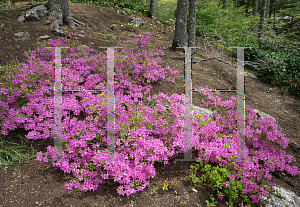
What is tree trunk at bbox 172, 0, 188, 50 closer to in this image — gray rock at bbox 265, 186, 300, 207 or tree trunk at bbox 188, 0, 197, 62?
tree trunk at bbox 188, 0, 197, 62

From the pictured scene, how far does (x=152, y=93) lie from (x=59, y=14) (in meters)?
5.63

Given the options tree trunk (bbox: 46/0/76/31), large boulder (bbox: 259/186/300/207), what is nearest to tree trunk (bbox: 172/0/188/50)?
tree trunk (bbox: 46/0/76/31)

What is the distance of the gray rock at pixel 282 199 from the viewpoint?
279 centimetres

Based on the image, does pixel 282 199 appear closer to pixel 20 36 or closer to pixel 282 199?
pixel 282 199

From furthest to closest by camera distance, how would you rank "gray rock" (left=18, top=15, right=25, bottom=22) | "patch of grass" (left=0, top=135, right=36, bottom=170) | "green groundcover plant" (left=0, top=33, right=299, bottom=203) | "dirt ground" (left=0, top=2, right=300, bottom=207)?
"gray rock" (left=18, top=15, right=25, bottom=22)
"patch of grass" (left=0, top=135, right=36, bottom=170)
"green groundcover plant" (left=0, top=33, right=299, bottom=203)
"dirt ground" (left=0, top=2, right=300, bottom=207)

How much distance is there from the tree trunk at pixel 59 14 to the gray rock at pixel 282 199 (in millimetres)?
7960

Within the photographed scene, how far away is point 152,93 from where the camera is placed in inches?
203

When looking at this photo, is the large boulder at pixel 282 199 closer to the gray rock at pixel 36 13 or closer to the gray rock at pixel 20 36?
the gray rock at pixel 20 36

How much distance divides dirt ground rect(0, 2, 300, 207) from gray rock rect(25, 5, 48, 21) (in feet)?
1.06

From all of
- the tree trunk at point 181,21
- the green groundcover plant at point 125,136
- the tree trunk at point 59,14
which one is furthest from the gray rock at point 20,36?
the tree trunk at point 181,21

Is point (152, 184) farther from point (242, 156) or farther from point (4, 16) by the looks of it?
point (4, 16)

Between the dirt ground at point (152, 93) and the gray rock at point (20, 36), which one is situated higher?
the gray rock at point (20, 36)

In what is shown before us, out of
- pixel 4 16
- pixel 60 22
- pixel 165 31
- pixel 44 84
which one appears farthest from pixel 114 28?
pixel 44 84

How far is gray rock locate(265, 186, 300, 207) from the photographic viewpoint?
279 cm
